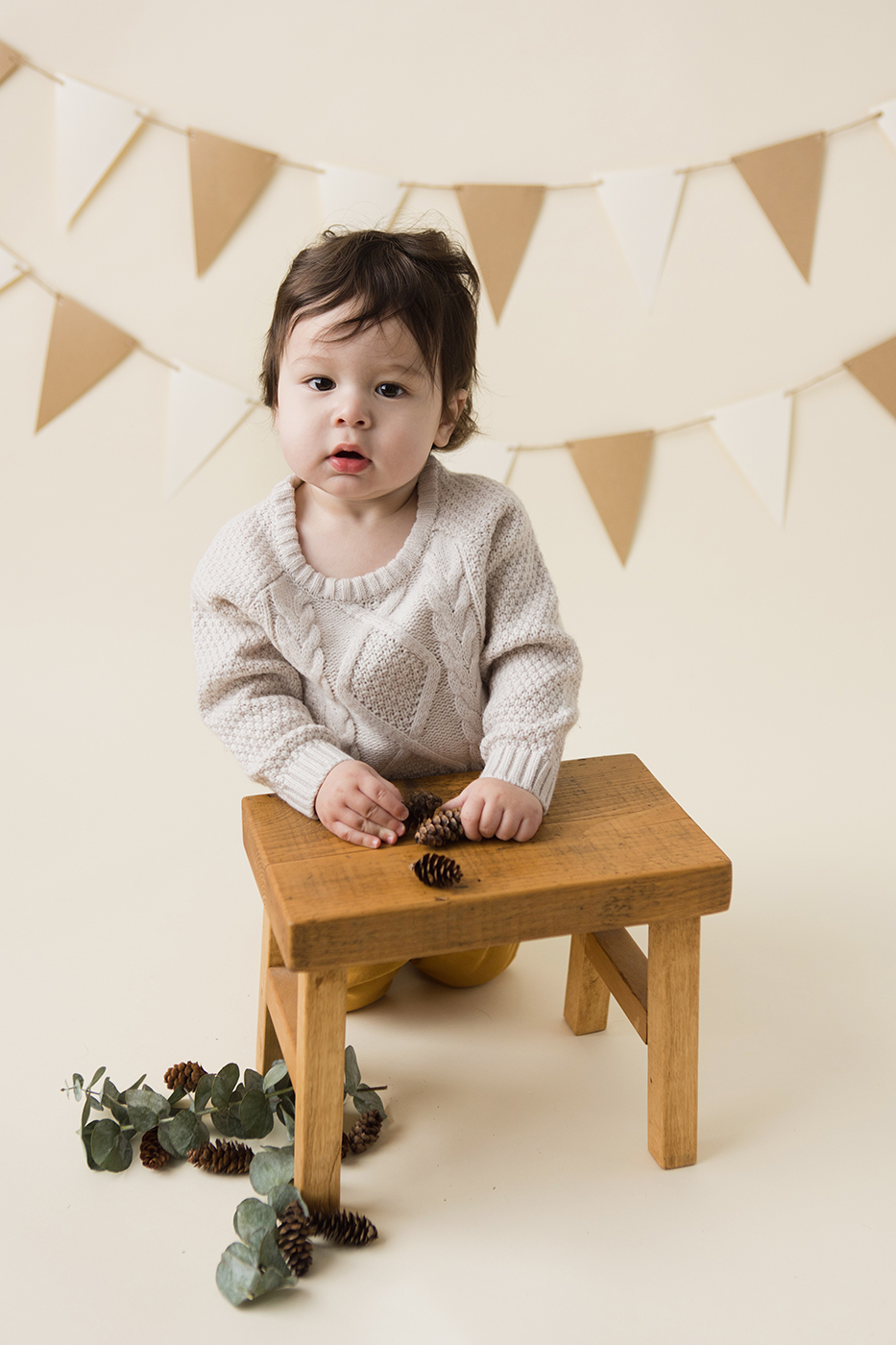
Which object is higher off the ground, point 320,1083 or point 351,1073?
point 320,1083

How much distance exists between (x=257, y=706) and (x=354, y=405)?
329mm

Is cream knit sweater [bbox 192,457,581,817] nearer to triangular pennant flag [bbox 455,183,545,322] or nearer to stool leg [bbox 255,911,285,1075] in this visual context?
stool leg [bbox 255,911,285,1075]

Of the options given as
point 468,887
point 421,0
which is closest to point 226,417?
point 421,0

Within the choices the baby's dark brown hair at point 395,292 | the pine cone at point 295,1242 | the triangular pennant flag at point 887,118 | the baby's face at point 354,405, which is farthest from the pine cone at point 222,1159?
the triangular pennant flag at point 887,118

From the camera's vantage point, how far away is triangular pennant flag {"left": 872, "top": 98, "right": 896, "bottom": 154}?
2.26m

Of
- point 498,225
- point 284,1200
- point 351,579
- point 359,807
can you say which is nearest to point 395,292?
point 351,579

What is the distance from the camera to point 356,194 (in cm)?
225

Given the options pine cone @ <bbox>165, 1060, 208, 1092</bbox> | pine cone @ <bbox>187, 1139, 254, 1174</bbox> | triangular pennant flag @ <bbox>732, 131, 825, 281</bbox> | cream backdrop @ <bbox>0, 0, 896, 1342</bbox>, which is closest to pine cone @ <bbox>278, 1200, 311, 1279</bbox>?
pine cone @ <bbox>187, 1139, 254, 1174</bbox>

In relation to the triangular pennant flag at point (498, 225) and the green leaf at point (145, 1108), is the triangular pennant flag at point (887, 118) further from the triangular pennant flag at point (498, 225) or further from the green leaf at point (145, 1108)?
the green leaf at point (145, 1108)

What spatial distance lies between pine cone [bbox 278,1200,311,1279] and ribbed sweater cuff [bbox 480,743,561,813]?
444 millimetres

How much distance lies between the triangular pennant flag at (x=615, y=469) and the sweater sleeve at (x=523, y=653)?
3.17ft

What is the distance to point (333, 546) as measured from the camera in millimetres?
1372

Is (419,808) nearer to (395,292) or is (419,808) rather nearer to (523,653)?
(523,653)

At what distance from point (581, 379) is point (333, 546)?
114 cm
